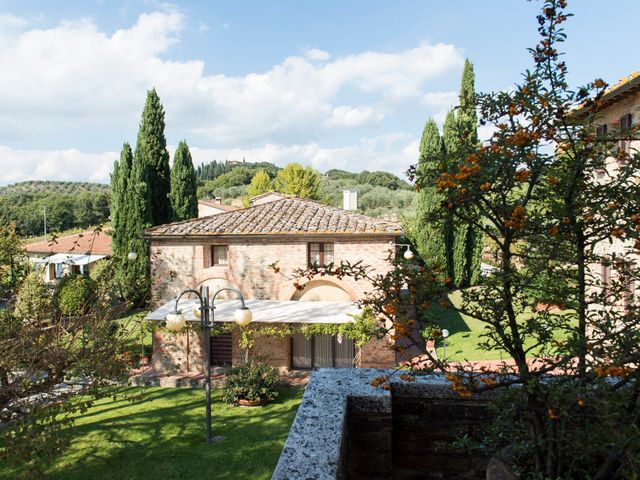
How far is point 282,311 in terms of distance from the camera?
16.2m

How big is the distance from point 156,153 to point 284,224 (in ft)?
59.1

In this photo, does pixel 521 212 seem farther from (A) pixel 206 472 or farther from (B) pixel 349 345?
(B) pixel 349 345

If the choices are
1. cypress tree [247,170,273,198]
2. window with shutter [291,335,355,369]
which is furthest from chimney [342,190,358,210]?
cypress tree [247,170,273,198]

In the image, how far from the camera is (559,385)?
7.48 feet

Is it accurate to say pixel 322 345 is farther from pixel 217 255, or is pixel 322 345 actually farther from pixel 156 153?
pixel 156 153

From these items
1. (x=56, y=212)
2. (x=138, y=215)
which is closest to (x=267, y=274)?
(x=138, y=215)

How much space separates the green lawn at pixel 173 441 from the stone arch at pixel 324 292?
3.55 meters

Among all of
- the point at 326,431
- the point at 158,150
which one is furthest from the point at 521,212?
the point at 158,150

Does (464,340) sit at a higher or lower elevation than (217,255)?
lower

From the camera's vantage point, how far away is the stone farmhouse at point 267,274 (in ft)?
54.1

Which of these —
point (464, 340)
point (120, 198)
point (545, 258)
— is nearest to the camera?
point (545, 258)

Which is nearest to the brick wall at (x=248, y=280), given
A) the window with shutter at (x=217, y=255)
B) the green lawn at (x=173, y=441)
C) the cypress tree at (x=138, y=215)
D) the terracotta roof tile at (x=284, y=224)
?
the window with shutter at (x=217, y=255)

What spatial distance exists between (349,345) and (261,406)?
169 inches

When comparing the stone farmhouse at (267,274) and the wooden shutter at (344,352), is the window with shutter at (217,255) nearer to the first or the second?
the stone farmhouse at (267,274)
